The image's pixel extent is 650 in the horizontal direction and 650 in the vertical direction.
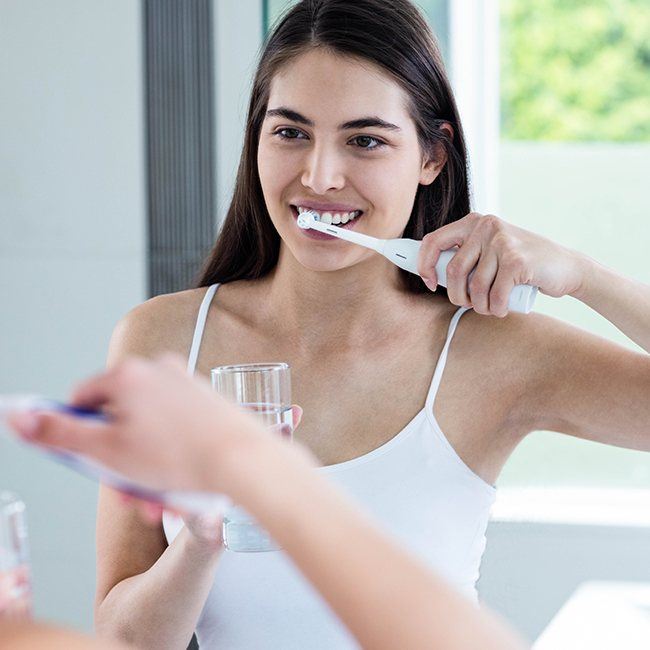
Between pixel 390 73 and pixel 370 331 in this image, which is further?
pixel 370 331

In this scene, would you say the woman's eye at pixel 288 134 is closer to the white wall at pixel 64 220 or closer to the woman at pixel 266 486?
the woman at pixel 266 486

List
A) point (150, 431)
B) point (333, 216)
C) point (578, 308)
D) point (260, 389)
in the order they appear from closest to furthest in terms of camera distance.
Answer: point (150, 431) < point (260, 389) < point (333, 216) < point (578, 308)

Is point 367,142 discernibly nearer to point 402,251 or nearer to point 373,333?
point 402,251

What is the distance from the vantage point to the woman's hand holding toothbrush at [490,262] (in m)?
1.26

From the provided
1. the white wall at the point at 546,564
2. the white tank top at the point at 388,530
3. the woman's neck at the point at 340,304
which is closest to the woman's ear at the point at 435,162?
the woman's neck at the point at 340,304

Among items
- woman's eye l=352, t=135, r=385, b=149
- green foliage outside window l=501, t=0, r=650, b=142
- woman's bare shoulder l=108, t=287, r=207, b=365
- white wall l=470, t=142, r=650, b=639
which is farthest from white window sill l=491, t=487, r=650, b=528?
green foliage outside window l=501, t=0, r=650, b=142

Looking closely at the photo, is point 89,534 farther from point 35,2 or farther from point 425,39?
point 425,39

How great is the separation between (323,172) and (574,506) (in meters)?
1.39

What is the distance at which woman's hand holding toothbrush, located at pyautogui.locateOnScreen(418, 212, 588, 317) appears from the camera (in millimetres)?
1262

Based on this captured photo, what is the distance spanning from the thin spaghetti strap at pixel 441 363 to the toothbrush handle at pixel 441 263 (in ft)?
0.64

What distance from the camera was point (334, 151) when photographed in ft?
4.45

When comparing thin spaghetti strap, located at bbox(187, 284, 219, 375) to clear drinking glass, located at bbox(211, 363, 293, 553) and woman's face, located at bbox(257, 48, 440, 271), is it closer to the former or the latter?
woman's face, located at bbox(257, 48, 440, 271)

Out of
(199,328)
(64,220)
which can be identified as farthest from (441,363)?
(64,220)

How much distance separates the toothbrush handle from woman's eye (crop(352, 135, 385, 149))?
5.5 inches
